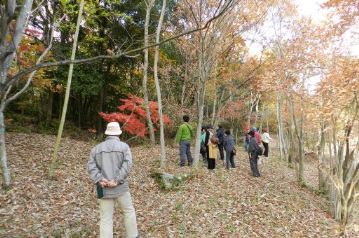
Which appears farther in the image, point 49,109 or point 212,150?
point 49,109

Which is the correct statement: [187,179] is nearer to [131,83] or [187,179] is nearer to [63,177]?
[63,177]

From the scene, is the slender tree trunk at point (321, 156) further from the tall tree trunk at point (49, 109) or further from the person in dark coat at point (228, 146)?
the tall tree trunk at point (49, 109)

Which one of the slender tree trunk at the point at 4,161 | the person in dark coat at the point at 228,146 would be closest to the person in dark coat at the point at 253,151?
the person in dark coat at the point at 228,146

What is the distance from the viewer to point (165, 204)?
7980 millimetres

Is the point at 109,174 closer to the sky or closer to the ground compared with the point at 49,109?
closer to the ground

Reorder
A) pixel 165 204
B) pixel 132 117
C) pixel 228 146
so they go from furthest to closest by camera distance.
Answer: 1. pixel 132 117
2. pixel 228 146
3. pixel 165 204

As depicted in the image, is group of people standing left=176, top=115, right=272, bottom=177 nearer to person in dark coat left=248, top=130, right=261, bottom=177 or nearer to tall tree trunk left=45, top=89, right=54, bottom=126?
person in dark coat left=248, top=130, right=261, bottom=177

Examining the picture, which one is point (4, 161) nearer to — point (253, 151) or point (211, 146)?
point (211, 146)

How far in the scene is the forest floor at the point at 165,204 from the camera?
6.21 metres

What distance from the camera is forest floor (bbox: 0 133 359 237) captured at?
6.21 meters

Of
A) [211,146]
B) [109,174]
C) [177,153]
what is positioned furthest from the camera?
[177,153]

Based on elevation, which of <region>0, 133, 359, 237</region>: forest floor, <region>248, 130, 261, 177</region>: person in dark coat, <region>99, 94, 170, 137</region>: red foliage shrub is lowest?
<region>0, 133, 359, 237</region>: forest floor

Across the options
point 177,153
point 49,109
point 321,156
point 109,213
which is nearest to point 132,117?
point 177,153

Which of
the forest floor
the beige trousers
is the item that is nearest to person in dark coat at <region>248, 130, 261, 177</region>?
the forest floor
